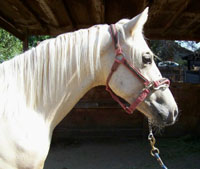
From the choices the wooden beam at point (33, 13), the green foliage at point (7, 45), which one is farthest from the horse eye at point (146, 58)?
the green foliage at point (7, 45)

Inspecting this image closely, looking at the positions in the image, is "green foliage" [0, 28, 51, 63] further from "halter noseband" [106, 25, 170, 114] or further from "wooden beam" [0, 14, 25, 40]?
"halter noseband" [106, 25, 170, 114]

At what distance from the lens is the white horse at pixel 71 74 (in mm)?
1255

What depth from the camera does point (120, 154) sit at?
14.2 feet

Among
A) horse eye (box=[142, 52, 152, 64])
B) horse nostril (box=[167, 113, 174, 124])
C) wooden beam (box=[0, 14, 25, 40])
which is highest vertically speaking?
horse eye (box=[142, 52, 152, 64])

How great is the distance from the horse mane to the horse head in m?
0.11

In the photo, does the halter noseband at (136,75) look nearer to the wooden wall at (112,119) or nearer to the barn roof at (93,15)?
the barn roof at (93,15)

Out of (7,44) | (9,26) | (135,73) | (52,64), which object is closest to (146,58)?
(135,73)

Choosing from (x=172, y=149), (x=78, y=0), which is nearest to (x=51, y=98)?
(x=78, y=0)

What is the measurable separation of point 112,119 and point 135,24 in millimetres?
4086

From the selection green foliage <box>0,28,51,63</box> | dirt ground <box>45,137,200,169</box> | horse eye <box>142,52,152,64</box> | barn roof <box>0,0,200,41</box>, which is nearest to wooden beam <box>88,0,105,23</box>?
barn roof <box>0,0,200,41</box>

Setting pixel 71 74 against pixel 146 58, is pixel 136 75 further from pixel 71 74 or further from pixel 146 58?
pixel 71 74

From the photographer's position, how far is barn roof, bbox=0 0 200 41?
3.27 meters

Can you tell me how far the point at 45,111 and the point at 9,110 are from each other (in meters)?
0.22

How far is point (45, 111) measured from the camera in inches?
51.1
